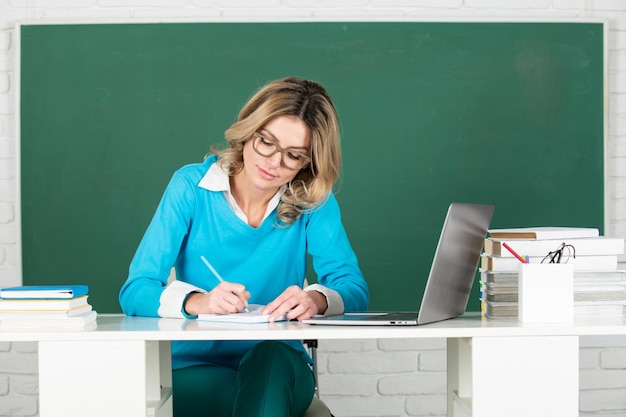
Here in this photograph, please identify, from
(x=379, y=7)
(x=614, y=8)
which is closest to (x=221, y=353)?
(x=379, y=7)

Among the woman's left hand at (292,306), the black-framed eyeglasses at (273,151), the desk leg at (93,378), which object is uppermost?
the black-framed eyeglasses at (273,151)

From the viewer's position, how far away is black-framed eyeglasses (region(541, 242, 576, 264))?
1564 mm

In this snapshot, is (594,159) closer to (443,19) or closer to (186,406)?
(443,19)

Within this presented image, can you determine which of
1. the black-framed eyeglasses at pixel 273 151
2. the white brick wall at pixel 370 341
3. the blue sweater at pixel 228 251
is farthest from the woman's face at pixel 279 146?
the white brick wall at pixel 370 341

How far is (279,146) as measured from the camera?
1.91 metres

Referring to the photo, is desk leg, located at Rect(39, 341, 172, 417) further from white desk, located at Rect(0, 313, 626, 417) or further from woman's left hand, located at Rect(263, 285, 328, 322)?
woman's left hand, located at Rect(263, 285, 328, 322)

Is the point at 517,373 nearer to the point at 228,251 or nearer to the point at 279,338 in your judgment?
the point at 279,338

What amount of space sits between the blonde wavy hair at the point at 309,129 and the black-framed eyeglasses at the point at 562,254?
2.03ft

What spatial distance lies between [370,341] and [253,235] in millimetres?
1236

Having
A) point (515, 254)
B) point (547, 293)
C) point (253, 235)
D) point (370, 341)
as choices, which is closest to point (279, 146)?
point (253, 235)

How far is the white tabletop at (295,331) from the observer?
4.47 feet

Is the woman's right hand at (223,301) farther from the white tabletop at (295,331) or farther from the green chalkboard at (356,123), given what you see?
the green chalkboard at (356,123)

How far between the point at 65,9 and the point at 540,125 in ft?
6.39

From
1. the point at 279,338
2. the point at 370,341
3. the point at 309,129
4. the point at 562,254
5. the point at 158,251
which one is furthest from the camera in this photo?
the point at 370,341
